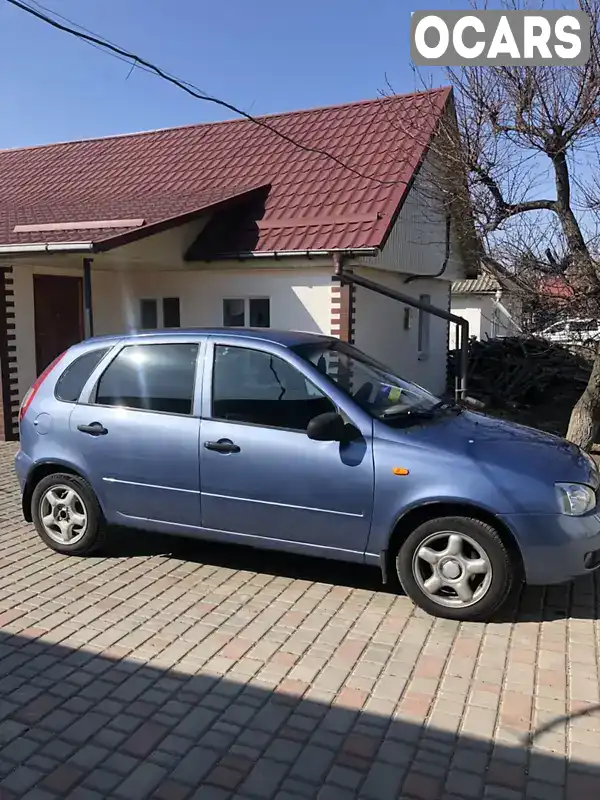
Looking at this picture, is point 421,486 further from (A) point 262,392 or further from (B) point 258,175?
(B) point 258,175

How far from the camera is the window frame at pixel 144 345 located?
4832mm

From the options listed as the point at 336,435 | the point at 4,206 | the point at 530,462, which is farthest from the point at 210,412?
the point at 4,206

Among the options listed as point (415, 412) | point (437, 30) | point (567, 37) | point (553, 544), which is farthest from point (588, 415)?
point (553, 544)

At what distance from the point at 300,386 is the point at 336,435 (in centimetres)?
51

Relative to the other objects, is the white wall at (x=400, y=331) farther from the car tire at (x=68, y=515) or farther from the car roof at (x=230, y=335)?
the car tire at (x=68, y=515)

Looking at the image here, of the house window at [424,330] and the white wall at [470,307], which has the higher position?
the white wall at [470,307]

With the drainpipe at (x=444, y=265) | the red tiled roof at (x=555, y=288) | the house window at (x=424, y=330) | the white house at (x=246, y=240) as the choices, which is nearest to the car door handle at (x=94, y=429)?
the white house at (x=246, y=240)

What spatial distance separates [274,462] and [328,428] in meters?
0.48

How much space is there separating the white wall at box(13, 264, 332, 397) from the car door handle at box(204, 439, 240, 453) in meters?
6.74

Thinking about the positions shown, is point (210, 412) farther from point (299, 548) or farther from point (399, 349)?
point (399, 349)

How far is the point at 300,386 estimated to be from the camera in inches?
180

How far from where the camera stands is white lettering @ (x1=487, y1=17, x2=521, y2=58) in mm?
9367

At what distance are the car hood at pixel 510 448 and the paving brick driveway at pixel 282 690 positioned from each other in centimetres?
93

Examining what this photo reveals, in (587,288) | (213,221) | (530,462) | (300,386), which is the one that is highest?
(213,221)
